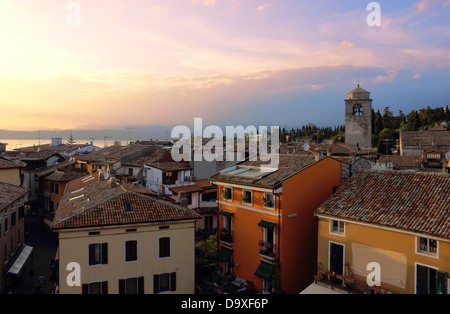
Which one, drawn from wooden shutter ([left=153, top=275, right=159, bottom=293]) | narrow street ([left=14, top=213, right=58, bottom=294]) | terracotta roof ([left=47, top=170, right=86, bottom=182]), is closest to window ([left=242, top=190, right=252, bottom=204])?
wooden shutter ([left=153, top=275, right=159, bottom=293])

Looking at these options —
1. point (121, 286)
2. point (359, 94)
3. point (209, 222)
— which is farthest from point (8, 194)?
point (359, 94)

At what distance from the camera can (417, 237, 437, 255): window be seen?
1457cm

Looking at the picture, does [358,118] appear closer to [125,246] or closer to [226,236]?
[226,236]

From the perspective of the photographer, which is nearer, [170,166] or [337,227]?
[337,227]

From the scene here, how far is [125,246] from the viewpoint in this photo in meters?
18.9

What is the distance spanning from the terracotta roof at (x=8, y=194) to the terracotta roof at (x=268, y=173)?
15.9 meters

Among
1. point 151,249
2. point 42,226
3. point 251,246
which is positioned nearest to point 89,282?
point 151,249

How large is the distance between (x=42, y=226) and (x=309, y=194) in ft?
111

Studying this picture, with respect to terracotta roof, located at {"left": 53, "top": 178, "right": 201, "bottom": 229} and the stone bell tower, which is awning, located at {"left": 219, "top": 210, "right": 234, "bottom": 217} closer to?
terracotta roof, located at {"left": 53, "top": 178, "right": 201, "bottom": 229}

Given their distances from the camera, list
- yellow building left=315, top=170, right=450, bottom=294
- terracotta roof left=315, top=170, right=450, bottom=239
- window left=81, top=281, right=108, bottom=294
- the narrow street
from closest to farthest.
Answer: yellow building left=315, top=170, right=450, bottom=294
terracotta roof left=315, top=170, right=450, bottom=239
window left=81, top=281, right=108, bottom=294
the narrow street

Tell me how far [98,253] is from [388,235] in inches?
593

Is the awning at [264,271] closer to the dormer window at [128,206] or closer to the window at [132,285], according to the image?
the window at [132,285]

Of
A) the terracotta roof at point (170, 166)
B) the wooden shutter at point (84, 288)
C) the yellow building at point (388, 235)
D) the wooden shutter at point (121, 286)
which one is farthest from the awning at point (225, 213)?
the terracotta roof at point (170, 166)

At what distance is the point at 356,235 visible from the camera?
17.0 metres
